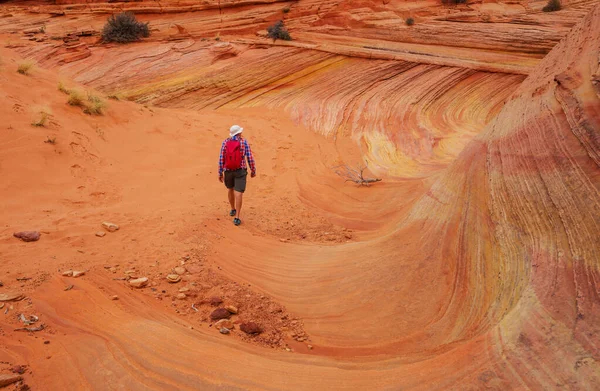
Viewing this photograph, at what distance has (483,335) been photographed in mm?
2541

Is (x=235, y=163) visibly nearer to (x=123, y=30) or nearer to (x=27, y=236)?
(x=27, y=236)

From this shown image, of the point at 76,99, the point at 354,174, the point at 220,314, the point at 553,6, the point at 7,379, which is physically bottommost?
the point at 354,174

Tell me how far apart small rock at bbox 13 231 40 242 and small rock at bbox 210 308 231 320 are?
2.18 meters

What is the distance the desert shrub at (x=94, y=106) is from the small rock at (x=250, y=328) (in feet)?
21.1

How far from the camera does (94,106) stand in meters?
8.17

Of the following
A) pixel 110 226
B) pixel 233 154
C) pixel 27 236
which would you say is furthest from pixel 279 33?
pixel 27 236

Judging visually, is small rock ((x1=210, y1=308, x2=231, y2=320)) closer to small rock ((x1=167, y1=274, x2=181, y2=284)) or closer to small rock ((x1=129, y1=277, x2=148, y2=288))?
small rock ((x1=167, y1=274, x2=181, y2=284))

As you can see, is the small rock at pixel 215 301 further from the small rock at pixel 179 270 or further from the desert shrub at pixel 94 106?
the desert shrub at pixel 94 106

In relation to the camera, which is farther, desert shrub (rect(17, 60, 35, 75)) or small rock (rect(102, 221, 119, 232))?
desert shrub (rect(17, 60, 35, 75))

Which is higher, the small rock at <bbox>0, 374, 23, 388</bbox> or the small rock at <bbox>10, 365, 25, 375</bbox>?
the small rock at <bbox>0, 374, 23, 388</bbox>

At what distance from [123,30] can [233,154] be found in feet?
35.5

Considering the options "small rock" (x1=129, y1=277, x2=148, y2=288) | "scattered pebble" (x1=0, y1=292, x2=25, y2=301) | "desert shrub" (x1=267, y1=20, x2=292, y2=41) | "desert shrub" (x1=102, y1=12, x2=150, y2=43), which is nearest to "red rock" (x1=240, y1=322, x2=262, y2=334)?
"small rock" (x1=129, y1=277, x2=148, y2=288)

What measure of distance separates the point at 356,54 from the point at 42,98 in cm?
809

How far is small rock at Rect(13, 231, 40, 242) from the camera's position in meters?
4.31
